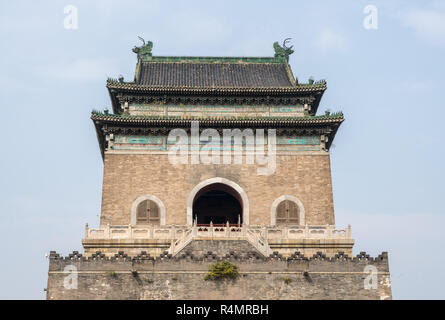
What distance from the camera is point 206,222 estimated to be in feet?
137

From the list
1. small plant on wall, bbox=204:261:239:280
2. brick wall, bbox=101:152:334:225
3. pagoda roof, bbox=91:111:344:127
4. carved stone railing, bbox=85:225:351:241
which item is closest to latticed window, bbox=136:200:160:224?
brick wall, bbox=101:152:334:225

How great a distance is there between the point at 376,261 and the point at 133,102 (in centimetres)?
1605

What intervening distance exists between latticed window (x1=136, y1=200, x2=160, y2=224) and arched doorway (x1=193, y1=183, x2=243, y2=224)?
4.82 meters

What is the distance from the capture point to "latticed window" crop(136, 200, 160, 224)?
36.8m

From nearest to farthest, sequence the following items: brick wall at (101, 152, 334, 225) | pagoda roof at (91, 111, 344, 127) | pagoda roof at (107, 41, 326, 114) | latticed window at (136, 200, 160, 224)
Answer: latticed window at (136, 200, 160, 224)
brick wall at (101, 152, 334, 225)
pagoda roof at (91, 111, 344, 127)
pagoda roof at (107, 41, 326, 114)

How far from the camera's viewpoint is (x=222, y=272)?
30.4 metres

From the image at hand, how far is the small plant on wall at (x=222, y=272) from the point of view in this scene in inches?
1195

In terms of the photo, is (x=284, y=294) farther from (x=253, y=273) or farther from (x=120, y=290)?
(x=120, y=290)

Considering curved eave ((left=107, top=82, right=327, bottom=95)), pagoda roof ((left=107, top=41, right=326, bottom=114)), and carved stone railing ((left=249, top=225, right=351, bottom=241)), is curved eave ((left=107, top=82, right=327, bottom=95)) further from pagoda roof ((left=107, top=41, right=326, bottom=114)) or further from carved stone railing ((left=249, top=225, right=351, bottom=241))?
carved stone railing ((left=249, top=225, right=351, bottom=241))

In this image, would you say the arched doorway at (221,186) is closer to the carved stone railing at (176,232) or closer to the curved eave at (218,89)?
the carved stone railing at (176,232)

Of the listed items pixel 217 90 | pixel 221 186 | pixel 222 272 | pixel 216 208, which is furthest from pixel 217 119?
pixel 222 272

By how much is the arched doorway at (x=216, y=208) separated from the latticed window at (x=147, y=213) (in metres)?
4.82

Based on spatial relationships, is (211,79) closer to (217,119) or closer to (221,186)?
(217,119)
